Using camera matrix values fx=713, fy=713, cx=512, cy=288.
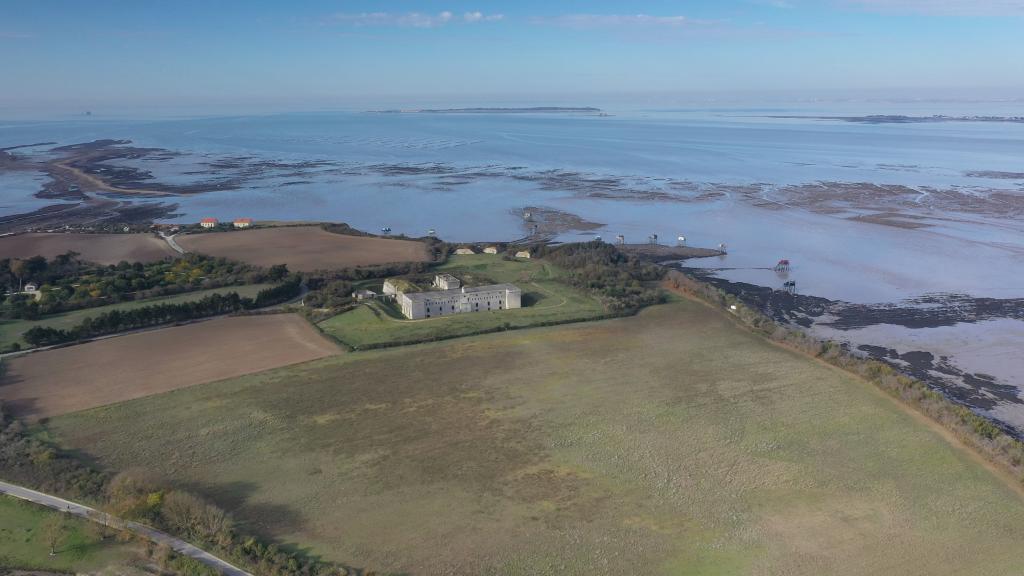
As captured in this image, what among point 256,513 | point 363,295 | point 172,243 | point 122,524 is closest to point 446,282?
point 363,295

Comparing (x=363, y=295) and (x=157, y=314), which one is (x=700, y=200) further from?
(x=157, y=314)

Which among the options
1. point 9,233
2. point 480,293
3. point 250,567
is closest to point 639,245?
point 480,293

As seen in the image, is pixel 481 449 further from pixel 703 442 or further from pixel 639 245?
pixel 639 245

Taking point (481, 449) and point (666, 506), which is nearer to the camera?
point (666, 506)

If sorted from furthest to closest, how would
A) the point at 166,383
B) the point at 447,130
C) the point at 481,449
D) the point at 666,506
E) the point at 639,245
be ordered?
the point at 447,130 < the point at 639,245 < the point at 166,383 < the point at 481,449 < the point at 666,506

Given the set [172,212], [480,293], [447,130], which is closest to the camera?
[480,293]
